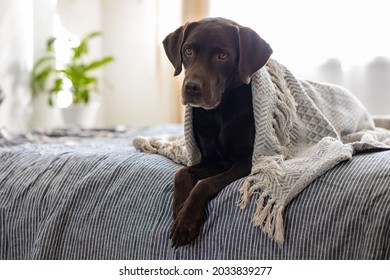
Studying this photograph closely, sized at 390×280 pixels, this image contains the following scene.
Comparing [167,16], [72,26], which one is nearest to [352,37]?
[167,16]

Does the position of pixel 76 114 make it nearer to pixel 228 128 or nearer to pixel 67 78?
pixel 67 78

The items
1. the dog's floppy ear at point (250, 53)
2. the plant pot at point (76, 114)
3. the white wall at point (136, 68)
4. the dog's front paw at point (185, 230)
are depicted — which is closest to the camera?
the dog's front paw at point (185, 230)

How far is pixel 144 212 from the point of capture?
1576mm

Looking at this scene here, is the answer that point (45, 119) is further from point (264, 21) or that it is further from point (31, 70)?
point (264, 21)

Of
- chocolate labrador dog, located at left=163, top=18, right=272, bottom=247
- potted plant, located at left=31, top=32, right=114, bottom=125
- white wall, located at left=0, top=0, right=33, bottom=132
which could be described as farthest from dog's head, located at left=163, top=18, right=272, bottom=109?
potted plant, located at left=31, top=32, right=114, bottom=125

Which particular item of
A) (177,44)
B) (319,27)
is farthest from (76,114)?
(177,44)

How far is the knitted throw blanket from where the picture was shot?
1401 millimetres

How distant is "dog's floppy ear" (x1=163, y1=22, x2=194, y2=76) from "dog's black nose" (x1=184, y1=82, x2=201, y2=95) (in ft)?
0.62

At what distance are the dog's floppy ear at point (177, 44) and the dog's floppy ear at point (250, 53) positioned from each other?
7.0 inches

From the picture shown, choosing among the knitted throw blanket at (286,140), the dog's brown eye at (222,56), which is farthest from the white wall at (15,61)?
the dog's brown eye at (222,56)

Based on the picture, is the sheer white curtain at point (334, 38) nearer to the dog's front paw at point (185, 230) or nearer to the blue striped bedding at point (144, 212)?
the blue striped bedding at point (144, 212)

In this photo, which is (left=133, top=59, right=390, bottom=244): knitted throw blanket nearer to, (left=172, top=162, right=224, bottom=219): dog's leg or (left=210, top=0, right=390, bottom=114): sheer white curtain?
(left=172, top=162, right=224, bottom=219): dog's leg

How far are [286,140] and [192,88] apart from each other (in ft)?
1.10

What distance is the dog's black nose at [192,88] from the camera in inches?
62.3
